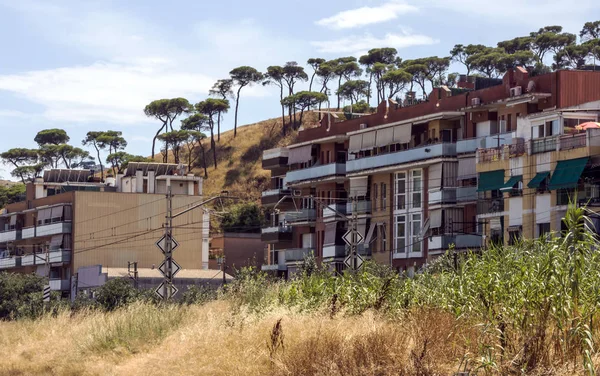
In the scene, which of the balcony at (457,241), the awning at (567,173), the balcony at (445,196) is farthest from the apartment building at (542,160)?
the balcony at (445,196)

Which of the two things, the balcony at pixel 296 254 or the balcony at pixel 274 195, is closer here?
the balcony at pixel 296 254

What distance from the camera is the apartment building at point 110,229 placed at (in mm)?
92312

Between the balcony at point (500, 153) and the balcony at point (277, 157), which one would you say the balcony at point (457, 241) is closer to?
the balcony at point (500, 153)

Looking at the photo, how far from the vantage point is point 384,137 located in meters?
69.0

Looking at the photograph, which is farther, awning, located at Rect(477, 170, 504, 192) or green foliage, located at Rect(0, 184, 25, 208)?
green foliage, located at Rect(0, 184, 25, 208)

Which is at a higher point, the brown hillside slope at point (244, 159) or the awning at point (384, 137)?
the brown hillside slope at point (244, 159)

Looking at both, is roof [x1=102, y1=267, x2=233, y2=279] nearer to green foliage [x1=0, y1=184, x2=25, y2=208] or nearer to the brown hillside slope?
the brown hillside slope

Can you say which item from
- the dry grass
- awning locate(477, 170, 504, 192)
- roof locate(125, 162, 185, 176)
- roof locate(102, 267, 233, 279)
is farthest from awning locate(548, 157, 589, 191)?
roof locate(125, 162, 185, 176)

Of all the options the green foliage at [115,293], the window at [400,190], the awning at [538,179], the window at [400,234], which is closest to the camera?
the awning at [538,179]

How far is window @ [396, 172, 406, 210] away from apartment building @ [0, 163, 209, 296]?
84.3ft

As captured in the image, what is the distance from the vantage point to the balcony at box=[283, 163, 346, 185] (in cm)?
7416

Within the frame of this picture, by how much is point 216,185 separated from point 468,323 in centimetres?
11308

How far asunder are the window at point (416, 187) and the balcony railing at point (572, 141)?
15.5 m

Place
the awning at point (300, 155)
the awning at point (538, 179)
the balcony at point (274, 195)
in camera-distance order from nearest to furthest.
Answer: the awning at point (538, 179) → the awning at point (300, 155) → the balcony at point (274, 195)
